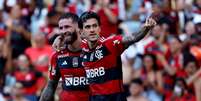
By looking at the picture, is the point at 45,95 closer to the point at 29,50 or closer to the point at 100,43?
the point at 100,43

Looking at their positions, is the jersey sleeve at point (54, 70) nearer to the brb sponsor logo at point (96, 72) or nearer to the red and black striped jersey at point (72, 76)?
the red and black striped jersey at point (72, 76)

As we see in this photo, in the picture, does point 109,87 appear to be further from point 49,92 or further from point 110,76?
point 49,92

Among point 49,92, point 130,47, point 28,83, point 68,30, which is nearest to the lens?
point 68,30

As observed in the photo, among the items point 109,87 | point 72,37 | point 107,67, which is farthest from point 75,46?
point 109,87

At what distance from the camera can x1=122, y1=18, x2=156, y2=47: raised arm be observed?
9469 mm

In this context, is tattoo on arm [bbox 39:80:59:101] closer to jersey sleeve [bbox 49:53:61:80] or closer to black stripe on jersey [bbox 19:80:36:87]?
jersey sleeve [bbox 49:53:61:80]

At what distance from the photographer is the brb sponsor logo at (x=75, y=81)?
10617 millimetres

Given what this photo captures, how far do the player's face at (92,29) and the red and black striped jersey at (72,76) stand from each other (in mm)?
652

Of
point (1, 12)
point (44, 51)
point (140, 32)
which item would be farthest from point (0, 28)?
point (140, 32)

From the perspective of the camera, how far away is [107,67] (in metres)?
10.1

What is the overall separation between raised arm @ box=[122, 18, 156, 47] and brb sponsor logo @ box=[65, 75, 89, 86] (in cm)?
98

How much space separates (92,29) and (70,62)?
886 millimetres

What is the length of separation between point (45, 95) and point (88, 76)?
0.90 metres

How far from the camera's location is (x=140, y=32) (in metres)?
9.70
